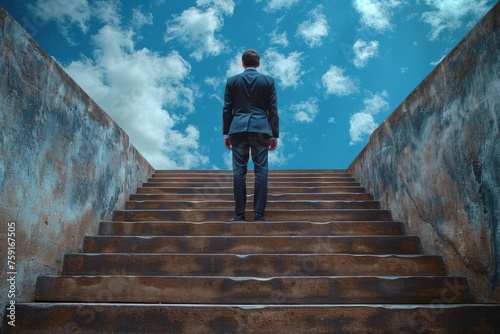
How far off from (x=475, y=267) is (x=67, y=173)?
299cm

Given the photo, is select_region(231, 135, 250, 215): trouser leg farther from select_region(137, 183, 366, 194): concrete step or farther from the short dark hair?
select_region(137, 183, 366, 194): concrete step

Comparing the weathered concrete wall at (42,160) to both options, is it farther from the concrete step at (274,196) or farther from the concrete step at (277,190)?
the concrete step at (277,190)

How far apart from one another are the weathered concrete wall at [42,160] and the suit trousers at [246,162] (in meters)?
1.32

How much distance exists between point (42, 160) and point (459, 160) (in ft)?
9.51

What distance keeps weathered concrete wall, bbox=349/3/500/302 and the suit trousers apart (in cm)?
133

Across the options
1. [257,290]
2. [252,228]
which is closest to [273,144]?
[252,228]

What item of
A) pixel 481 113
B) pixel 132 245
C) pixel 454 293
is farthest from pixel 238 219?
pixel 481 113

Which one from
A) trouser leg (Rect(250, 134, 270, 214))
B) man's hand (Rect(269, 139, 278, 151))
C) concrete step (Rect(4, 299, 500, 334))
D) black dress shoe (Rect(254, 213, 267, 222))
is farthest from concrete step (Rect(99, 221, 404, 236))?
concrete step (Rect(4, 299, 500, 334))

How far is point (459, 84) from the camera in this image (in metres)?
2.43

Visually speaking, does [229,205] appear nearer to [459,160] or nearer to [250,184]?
[250,184]

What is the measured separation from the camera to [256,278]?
7.59 ft

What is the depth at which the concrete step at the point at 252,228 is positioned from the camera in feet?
Answer: 10.4

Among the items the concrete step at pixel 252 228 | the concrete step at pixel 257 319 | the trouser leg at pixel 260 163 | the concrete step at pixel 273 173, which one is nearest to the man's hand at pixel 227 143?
the trouser leg at pixel 260 163

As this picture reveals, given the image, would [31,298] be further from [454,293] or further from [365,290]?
[454,293]
